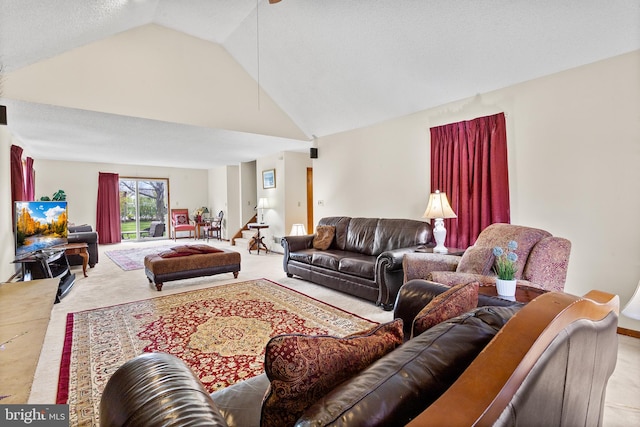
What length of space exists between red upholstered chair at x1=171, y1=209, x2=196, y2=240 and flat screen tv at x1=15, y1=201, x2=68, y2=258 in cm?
511

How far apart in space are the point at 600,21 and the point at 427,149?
2035 millimetres

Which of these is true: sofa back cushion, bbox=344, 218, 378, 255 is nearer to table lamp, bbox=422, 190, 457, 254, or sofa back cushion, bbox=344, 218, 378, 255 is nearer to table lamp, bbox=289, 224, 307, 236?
table lamp, bbox=422, 190, 457, 254

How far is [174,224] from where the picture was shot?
952 cm

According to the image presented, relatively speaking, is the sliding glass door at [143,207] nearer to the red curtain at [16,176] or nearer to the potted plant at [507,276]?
the red curtain at [16,176]

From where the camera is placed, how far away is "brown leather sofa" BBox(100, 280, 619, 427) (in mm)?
577

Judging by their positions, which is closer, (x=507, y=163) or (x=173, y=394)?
(x=173, y=394)

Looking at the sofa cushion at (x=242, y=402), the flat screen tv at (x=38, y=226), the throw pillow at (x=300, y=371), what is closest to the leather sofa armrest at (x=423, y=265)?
the sofa cushion at (x=242, y=402)

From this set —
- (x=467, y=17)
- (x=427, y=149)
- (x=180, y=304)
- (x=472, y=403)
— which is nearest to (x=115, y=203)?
(x=180, y=304)

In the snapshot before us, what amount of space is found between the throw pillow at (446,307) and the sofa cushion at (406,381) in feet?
0.65

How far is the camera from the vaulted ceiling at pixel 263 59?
8.99 ft

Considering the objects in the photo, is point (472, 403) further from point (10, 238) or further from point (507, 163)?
point (10, 238)

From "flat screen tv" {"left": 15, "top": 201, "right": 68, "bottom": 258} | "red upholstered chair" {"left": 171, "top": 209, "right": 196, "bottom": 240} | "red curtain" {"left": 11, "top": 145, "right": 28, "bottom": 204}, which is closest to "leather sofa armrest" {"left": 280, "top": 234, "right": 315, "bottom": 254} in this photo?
"flat screen tv" {"left": 15, "top": 201, "right": 68, "bottom": 258}

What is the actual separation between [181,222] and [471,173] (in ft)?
28.2

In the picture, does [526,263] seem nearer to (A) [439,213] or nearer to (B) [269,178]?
(A) [439,213]
